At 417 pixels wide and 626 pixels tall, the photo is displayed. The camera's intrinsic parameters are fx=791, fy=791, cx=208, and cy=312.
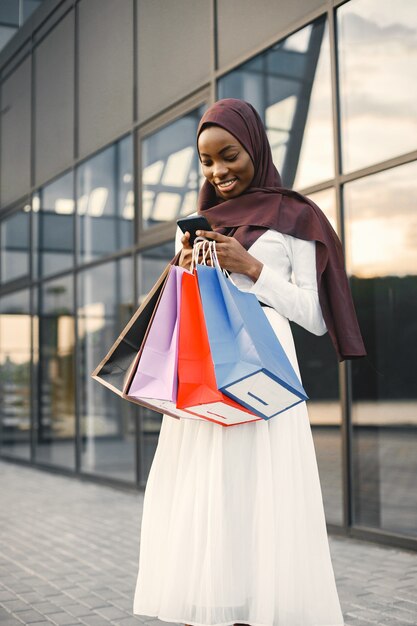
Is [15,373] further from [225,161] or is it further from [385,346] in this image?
[225,161]

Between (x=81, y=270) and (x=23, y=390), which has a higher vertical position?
(x=81, y=270)

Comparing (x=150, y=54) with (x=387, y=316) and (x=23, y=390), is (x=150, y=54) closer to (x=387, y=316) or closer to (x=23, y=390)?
(x=387, y=316)

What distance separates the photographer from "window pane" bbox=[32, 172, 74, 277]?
966 centimetres

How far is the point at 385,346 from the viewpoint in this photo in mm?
5164

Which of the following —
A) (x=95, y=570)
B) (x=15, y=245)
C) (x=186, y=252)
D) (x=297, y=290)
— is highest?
(x=15, y=245)

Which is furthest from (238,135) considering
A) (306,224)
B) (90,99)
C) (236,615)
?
(90,99)

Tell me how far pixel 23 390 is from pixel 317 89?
7.09 metres

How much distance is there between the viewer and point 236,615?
225 centimetres

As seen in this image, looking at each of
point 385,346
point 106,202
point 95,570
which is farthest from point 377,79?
point 106,202

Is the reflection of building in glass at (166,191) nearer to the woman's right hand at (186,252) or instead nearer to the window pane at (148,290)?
the window pane at (148,290)

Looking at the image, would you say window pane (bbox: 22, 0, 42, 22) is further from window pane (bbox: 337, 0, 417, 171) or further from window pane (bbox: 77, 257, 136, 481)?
window pane (bbox: 337, 0, 417, 171)

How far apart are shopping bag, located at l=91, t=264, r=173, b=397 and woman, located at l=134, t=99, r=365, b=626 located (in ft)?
0.50

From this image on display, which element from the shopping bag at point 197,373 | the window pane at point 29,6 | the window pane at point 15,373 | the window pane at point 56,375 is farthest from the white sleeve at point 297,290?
the window pane at point 29,6

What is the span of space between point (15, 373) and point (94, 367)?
3141 millimetres
